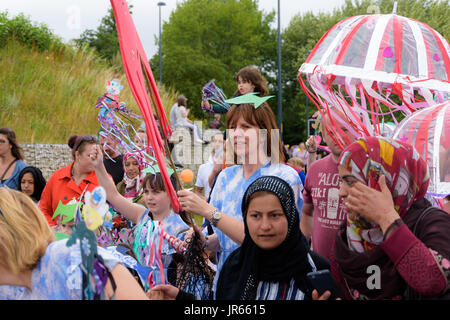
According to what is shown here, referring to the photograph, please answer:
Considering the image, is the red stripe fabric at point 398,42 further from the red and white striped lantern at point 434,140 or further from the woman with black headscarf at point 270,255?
the woman with black headscarf at point 270,255

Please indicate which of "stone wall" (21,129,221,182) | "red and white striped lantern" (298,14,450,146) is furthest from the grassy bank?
"red and white striped lantern" (298,14,450,146)

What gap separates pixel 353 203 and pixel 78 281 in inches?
39.2

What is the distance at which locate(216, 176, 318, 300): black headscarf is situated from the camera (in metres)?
1.95

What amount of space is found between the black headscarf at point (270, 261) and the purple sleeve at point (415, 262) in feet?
1.50

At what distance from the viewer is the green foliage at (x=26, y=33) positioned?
47.5 feet

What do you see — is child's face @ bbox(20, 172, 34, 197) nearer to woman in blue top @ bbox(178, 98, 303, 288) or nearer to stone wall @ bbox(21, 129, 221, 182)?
woman in blue top @ bbox(178, 98, 303, 288)

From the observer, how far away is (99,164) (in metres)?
2.80

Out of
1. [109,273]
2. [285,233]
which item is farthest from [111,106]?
[109,273]

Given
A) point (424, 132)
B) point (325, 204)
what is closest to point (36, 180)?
point (325, 204)

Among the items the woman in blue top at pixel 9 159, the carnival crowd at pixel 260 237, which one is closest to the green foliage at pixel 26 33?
the woman in blue top at pixel 9 159

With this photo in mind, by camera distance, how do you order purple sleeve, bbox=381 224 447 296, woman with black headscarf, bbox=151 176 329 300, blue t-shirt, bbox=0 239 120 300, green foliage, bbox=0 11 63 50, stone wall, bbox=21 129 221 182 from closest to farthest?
blue t-shirt, bbox=0 239 120 300, purple sleeve, bbox=381 224 447 296, woman with black headscarf, bbox=151 176 329 300, stone wall, bbox=21 129 221 182, green foliage, bbox=0 11 63 50

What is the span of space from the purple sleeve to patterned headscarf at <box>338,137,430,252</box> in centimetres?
13

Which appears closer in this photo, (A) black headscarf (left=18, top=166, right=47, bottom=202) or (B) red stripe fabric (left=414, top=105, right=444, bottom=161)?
(B) red stripe fabric (left=414, top=105, right=444, bottom=161)
